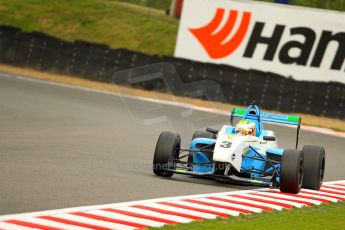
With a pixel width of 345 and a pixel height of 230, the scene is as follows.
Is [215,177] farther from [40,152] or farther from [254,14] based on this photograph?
[254,14]

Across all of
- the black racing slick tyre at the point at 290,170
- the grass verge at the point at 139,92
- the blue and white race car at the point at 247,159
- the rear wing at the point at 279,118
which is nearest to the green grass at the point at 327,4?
the grass verge at the point at 139,92

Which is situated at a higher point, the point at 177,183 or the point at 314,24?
the point at 314,24

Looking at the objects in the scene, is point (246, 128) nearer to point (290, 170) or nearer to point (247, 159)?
point (247, 159)

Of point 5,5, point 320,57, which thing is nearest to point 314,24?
point 320,57

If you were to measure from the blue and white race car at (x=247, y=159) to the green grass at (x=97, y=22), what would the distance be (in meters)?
22.5

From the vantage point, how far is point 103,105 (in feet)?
83.4

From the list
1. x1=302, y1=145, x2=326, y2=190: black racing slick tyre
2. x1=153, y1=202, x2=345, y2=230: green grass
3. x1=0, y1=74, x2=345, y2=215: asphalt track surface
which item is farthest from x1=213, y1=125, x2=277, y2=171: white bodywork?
x1=153, y1=202, x2=345, y2=230: green grass

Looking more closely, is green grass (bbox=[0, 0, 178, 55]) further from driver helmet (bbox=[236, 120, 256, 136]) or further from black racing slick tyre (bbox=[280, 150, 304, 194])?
black racing slick tyre (bbox=[280, 150, 304, 194])

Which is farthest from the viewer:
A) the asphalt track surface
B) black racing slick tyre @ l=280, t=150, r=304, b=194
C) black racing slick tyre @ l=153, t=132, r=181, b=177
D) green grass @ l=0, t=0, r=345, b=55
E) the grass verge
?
green grass @ l=0, t=0, r=345, b=55

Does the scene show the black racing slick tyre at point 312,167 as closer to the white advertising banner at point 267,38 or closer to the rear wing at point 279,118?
the rear wing at point 279,118

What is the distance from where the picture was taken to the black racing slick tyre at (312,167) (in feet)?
42.5

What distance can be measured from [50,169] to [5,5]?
28.3m

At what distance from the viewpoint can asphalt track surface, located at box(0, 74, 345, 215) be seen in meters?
10.4

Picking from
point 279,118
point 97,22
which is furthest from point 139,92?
point 279,118
